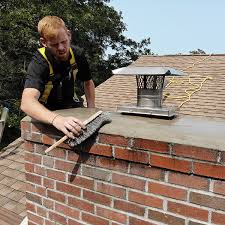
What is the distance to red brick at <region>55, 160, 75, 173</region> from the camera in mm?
2531

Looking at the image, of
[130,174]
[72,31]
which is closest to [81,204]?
[130,174]

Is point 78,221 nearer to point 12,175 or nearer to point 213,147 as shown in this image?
point 213,147

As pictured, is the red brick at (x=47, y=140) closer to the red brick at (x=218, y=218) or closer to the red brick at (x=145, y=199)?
the red brick at (x=145, y=199)

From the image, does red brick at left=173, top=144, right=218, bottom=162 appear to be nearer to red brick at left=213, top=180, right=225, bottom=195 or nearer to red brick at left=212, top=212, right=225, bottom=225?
red brick at left=213, top=180, right=225, bottom=195

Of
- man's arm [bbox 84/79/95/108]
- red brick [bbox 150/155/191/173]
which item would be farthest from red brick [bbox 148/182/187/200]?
man's arm [bbox 84/79/95/108]

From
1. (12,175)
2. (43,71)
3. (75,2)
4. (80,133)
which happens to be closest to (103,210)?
(80,133)

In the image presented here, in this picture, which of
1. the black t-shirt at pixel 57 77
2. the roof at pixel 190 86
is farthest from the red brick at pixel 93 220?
the roof at pixel 190 86

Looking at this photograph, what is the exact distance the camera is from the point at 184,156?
195 centimetres

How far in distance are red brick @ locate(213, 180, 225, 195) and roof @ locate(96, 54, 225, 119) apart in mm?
5920

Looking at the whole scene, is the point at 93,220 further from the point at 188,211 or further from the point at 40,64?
the point at 40,64

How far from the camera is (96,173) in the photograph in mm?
2395

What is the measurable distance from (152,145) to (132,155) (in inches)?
6.4

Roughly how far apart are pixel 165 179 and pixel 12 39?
17346 millimetres

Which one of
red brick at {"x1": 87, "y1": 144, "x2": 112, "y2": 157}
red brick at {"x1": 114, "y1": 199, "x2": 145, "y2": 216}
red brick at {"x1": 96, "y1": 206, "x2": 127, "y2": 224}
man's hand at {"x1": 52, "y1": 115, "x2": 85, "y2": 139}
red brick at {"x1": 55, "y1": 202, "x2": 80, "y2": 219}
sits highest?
man's hand at {"x1": 52, "y1": 115, "x2": 85, "y2": 139}
